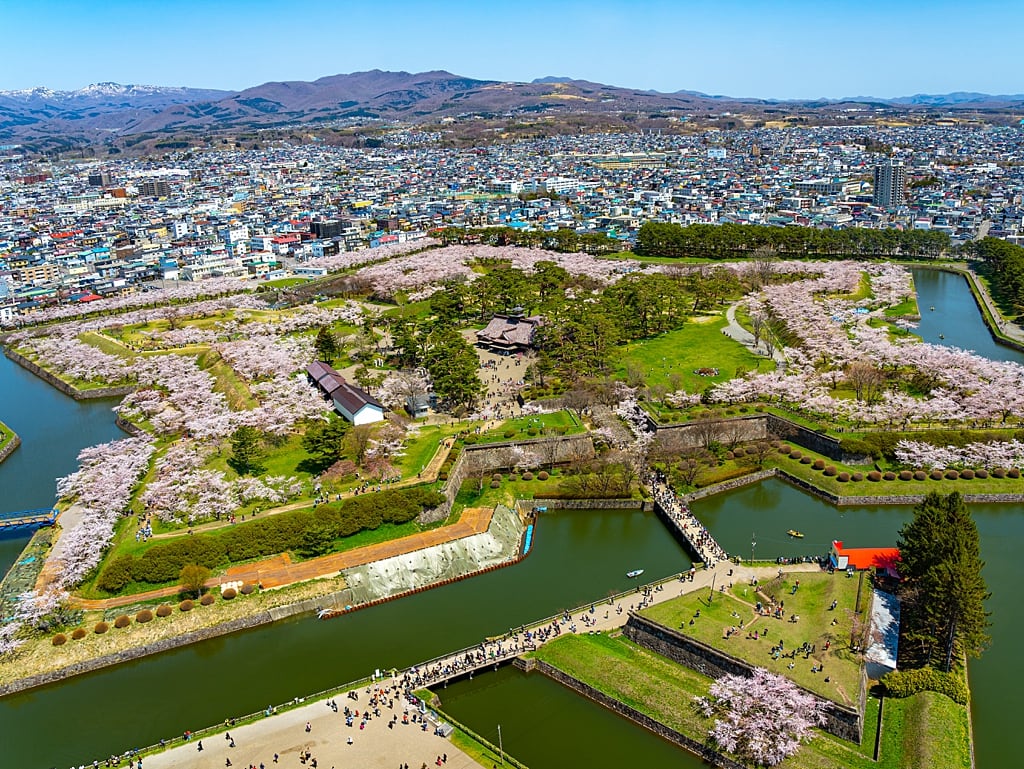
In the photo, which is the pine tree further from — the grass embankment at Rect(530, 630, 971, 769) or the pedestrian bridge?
the grass embankment at Rect(530, 630, 971, 769)

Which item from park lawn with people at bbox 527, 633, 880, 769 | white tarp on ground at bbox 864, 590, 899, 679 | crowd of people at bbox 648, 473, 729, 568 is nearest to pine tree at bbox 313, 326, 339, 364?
crowd of people at bbox 648, 473, 729, 568

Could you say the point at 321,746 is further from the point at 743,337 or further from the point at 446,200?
the point at 446,200

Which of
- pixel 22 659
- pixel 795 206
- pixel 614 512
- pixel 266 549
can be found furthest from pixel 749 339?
pixel 795 206

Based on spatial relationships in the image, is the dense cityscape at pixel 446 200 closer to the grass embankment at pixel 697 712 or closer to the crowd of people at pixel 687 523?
the crowd of people at pixel 687 523

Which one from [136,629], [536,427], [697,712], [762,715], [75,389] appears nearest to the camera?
[762,715]

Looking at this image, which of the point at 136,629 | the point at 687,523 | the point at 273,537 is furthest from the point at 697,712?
the point at 136,629
